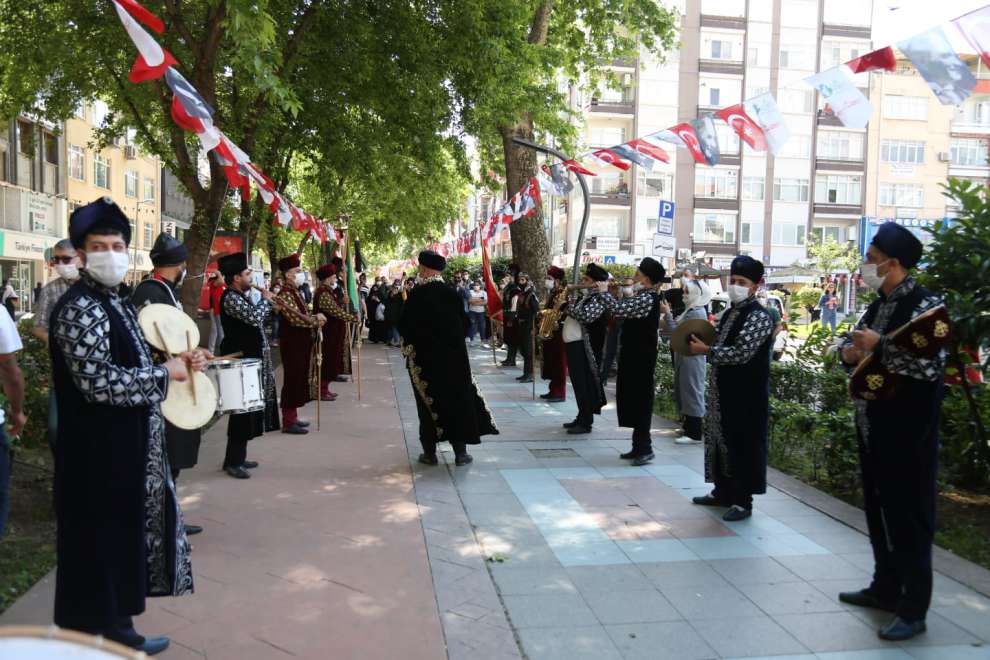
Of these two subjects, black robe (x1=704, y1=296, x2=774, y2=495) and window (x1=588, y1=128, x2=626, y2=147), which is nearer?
black robe (x1=704, y1=296, x2=774, y2=495)

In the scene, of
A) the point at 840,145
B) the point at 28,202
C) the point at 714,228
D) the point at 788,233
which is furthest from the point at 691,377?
the point at 840,145

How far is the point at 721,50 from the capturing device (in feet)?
156

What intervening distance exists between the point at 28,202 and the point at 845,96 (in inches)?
1293

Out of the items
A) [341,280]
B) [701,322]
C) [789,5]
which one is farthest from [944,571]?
[789,5]

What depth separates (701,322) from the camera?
6793mm

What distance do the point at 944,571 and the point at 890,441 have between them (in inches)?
58.7

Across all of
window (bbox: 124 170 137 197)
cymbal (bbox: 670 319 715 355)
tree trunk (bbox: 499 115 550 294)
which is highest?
window (bbox: 124 170 137 197)

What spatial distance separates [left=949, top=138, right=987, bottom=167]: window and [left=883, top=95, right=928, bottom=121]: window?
9.12ft

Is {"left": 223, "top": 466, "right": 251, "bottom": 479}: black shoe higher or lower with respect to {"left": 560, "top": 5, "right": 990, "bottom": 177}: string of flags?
lower

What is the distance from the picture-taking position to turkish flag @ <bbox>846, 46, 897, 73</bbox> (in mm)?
6836

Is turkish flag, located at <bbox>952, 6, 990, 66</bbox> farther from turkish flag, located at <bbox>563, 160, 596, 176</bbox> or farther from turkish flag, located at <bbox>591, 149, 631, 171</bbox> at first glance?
turkish flag, located at <bbox>563, 160, 596, 176</bbox>

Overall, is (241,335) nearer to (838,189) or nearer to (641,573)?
(641,573)

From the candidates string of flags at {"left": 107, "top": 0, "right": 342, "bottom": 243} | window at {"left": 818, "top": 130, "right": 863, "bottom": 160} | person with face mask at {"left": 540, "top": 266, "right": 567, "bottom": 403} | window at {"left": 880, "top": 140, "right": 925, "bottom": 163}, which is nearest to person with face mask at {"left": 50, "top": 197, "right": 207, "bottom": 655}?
string of flags at {"left": 107, "top": 0, "right": 342, "bottom": 243}

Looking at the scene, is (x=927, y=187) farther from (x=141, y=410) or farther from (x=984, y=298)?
(x=141, y=410)
